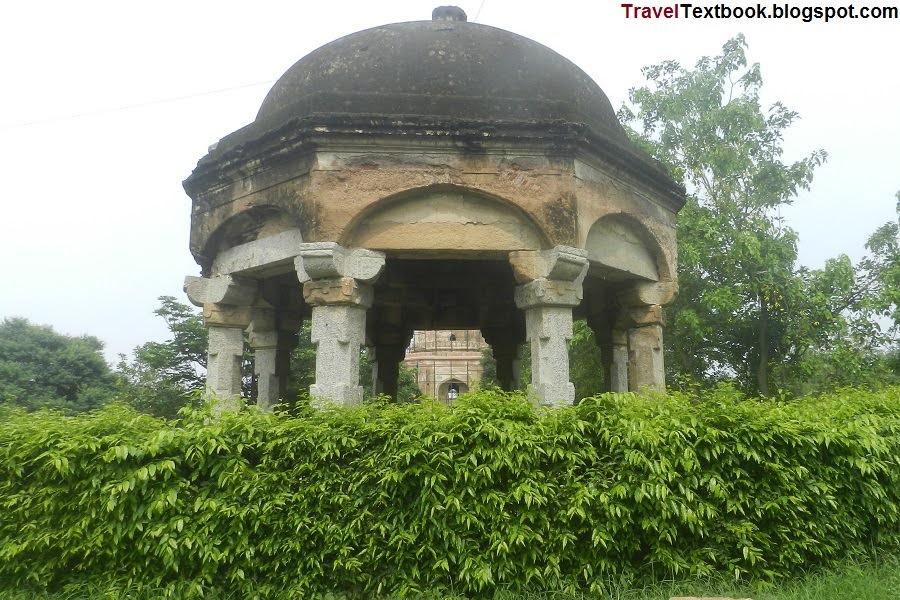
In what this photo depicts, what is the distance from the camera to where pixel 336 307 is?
5.79 meters

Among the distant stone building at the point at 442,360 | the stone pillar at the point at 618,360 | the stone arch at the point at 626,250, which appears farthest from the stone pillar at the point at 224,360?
the distant stone building at the point at 442,360

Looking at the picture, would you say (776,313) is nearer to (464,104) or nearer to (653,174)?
(653,174)

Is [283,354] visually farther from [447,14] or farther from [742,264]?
[742,264]

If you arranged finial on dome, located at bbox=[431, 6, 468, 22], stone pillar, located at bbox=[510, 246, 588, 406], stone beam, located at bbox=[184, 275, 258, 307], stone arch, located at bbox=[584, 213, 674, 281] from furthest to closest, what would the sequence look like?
finial on dome, located at bbox=[431, 6, 468, 22]
stone beam, located at bbox=[184, 275, 258, 307]
stone arch, located at bbox=[584, 213, 674, 281]
stone pillar, located at bbox=[510, 246, 588, 406]

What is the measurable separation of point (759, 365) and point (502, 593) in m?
11.6

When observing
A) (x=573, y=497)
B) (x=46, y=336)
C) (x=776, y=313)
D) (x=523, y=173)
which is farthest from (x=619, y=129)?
(x=46, y=336)

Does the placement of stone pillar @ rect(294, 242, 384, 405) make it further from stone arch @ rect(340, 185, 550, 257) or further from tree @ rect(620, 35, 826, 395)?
tree @ rect(620, 35, 826, 395)

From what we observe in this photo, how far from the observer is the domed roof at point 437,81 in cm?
612

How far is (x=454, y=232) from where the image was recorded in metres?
6.06

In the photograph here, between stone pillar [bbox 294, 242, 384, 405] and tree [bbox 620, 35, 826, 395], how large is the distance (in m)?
8.07

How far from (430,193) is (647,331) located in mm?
3027

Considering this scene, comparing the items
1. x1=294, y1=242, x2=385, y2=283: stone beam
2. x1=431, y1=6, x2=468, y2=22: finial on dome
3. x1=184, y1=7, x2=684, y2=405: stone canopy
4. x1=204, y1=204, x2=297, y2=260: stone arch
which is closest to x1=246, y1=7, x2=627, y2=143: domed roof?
x1=184, y1=7, x2=684, y2=405: stone canopy

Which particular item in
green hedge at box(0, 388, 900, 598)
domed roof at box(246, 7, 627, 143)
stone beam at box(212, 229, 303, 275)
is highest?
domed roof at box(246, 7, 627, 143)

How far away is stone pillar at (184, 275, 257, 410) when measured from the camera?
6.93 meters
